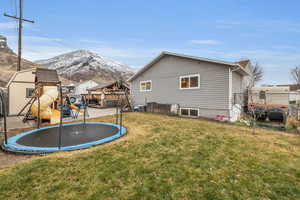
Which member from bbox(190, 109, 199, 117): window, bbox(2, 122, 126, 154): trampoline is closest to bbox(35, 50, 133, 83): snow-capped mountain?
bbox(190, 109, 199, 117): window

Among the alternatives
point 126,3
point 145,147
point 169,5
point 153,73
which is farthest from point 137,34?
point 145,147

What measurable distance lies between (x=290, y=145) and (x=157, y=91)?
8676 mm

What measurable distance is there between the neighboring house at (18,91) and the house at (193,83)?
9008 mm

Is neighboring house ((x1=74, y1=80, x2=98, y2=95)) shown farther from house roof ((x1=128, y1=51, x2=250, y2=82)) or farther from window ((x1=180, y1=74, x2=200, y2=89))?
window ((x1=180, y1=74, x2=200, y2=89))

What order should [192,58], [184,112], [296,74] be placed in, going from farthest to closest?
[296,74] < [184,112] < [192,58]

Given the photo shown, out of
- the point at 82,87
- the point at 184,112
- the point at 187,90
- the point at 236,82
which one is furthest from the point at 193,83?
the point at 82,87

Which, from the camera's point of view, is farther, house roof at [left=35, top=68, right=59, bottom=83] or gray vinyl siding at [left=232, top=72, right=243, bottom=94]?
house roof at [left=35, top=68, right=59, bottom=83]

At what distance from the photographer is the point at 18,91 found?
31.3ft

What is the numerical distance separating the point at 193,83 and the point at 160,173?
7872 millimetres

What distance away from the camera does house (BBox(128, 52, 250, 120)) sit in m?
8.00

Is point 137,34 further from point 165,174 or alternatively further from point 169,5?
point 165,174

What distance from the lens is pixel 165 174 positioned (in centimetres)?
256

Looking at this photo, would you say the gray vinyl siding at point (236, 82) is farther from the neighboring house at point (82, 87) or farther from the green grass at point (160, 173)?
the neighboring house at point (82, 87)

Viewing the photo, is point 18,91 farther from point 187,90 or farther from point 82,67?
point 82,67
